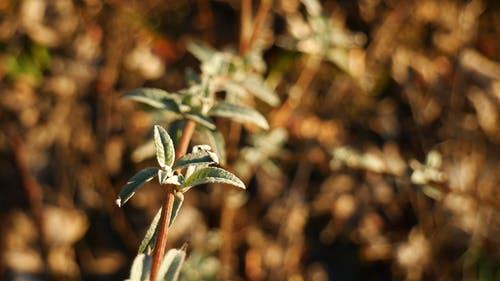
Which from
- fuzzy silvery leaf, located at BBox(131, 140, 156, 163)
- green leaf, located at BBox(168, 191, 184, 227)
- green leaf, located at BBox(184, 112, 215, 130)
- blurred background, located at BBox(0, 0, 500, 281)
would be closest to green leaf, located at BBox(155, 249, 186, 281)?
green leaf, located at BBox(168, 191, 184, 227)

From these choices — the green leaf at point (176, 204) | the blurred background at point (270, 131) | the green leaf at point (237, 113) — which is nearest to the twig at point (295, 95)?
the blurred background at point (270, 131)

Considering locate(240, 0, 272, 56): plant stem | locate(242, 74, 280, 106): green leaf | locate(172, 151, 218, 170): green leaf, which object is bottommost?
locate(172, 151, 218, 170): green leaf

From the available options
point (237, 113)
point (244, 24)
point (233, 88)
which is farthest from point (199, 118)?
point (244, 24)

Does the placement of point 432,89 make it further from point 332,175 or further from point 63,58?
point 63,58

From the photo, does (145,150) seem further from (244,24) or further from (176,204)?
(176,204)

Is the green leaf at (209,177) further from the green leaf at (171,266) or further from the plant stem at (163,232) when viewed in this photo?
the green leaf at (171,266)

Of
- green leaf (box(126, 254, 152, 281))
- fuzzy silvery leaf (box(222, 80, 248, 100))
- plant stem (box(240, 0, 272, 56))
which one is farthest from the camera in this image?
plant stem (box(240, 0, 272, 56))

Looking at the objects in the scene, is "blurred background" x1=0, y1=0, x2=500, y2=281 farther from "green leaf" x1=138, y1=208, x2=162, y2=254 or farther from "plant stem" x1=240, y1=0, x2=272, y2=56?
"green leaf" x1=138, y1=208, x2=162, y2=254
